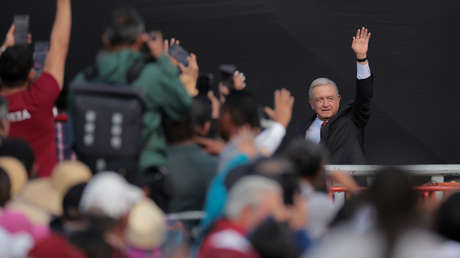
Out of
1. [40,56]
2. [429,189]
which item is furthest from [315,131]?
[40,56]

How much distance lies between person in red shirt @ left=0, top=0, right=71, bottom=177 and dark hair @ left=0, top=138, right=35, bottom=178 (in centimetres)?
48

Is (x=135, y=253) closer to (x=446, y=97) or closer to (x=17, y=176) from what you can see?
(x=17, y=176)

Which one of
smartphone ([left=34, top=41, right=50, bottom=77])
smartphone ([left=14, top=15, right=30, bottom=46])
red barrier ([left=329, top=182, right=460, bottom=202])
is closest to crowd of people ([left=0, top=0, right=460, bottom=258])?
smartphone ([left=34, top=41, right=50, bottom=77])

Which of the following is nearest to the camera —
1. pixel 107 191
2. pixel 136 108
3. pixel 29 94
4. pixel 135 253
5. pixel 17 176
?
pixel 107 191

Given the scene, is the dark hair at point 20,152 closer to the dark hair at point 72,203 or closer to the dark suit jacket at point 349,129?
the dark hair at point 72,203

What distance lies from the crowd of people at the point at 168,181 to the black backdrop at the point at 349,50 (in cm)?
254

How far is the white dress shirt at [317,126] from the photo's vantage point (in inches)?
250

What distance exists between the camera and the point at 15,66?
4441mm

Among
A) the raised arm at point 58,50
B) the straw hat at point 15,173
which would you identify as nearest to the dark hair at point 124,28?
the raised arm at point 58,50

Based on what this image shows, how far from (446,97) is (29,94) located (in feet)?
14.9

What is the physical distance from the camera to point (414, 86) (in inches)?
304

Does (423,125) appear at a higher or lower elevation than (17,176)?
lower

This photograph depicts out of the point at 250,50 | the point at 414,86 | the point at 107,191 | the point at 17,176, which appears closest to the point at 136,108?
the point at 17,176

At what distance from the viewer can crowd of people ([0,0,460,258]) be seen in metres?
2.87
